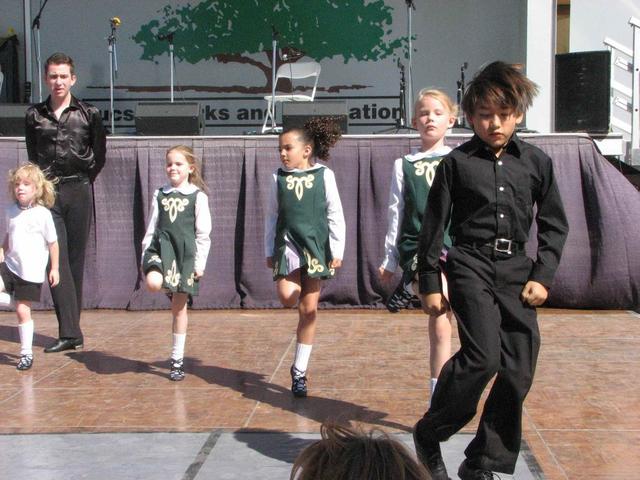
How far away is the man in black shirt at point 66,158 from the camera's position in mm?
6809

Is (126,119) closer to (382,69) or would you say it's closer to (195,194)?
(382,69)

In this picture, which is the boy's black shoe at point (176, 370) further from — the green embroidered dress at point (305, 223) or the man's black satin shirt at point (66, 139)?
the man's black satin shirt at point (66, 139)

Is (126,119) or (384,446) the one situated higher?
(126,119)

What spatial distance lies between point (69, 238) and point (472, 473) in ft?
13.4

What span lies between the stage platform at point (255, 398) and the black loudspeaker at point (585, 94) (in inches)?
144

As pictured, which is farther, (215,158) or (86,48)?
(86,48)

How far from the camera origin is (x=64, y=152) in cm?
681

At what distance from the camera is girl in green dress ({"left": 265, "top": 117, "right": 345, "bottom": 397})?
5414 millimetres

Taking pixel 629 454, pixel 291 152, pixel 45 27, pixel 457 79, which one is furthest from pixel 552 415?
pixel 45 27

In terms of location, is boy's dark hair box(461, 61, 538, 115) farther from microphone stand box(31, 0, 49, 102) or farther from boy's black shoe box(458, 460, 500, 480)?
microphone stand box(31, 0, 49, 102)

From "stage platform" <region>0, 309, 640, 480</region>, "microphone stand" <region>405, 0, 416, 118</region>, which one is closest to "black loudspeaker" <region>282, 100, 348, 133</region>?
"microphone stand" <region>405, 0, 416, 118</region>

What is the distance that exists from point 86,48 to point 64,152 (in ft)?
28.6

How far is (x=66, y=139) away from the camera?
6809 mm

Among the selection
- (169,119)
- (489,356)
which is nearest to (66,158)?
(489,356)
